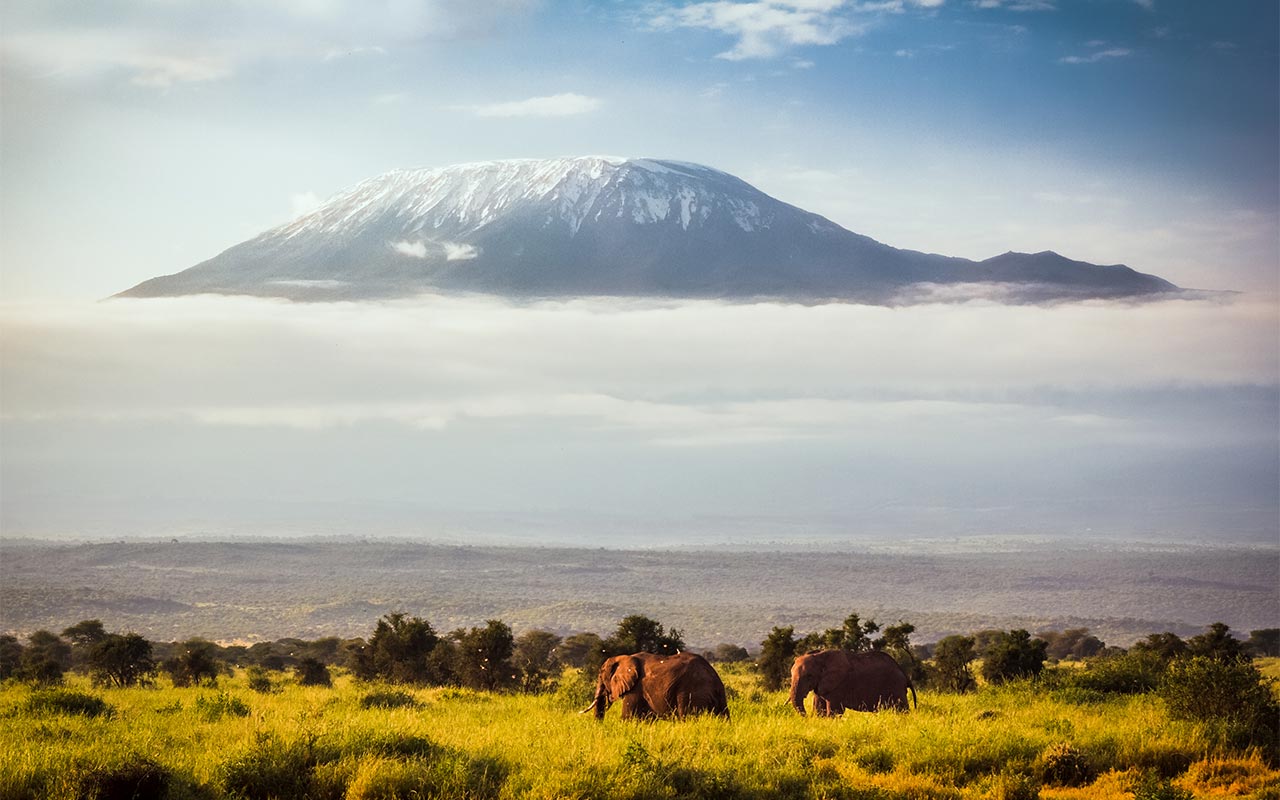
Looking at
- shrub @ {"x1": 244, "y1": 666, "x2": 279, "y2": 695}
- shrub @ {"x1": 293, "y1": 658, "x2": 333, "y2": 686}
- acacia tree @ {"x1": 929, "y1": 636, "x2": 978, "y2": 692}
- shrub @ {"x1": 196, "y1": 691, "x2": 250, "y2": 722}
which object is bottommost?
shrub @ {"x1": 293, "y1": 658, "x2": 333, "y2": 686}

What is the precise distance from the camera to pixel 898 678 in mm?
20188

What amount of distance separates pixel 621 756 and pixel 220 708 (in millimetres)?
9346

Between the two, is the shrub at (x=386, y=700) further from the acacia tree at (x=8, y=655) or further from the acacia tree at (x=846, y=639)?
the acacia tree at (x=8, y=655)

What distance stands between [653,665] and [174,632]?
228 ft

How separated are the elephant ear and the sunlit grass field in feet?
2.15

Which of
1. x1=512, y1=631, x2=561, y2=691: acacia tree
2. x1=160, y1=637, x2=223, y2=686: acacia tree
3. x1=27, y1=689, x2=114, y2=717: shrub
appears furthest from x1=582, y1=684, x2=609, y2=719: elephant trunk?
x1=160, y1=637, x2=223, y2=686: acacia tree

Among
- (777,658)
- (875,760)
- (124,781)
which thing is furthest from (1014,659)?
(124,781)

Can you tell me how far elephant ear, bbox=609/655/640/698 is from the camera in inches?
738

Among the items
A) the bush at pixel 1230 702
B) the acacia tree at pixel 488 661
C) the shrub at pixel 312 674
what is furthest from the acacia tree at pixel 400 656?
the bush at pixel 1230 702

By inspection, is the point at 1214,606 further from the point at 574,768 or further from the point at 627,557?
the point at 574,768

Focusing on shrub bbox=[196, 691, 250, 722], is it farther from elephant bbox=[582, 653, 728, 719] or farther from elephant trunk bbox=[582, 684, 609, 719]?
elephant bbox=[582, 653, 728, 719]

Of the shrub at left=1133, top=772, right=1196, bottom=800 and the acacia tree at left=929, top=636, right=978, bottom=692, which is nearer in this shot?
the shrub at left=1133, top=772, right=1196, bottom=800

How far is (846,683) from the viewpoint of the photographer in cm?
1989

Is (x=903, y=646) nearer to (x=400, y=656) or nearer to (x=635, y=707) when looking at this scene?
(x=400, y=656)
